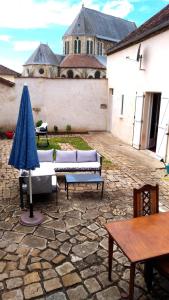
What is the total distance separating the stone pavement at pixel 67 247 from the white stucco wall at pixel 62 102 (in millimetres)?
8903

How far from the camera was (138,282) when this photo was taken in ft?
12.7

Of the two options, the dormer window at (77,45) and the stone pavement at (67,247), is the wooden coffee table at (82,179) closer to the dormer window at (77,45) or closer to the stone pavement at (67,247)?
the stone pavement at (67,247)

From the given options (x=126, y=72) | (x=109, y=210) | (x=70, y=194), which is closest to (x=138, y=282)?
(x=109, y=210)

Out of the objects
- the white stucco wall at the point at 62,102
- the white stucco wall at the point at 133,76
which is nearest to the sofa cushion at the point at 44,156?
the white stucco wall at the point at 133,76

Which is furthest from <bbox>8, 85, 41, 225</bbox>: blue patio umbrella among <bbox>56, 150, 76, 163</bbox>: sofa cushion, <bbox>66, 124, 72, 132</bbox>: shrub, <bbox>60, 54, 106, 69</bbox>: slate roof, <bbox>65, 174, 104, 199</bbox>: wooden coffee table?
<bbox>60, 54, 106, 69</bbox>: slate roof

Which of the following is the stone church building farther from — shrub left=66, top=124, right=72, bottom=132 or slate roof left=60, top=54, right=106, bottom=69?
shrub left=66, top=124, right=72, bottom=132

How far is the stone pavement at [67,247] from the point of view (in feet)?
12.1

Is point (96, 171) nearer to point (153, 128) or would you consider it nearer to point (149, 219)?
point (149, 219)

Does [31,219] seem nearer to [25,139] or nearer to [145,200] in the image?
[25,139]

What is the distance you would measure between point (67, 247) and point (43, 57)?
40229 mm

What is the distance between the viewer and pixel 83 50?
151ft

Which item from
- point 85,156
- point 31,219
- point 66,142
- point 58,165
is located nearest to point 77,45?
point 66,142

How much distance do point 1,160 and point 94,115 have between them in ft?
28.7

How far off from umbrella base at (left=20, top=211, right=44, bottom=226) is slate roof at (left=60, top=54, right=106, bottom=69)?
33.9 metres
